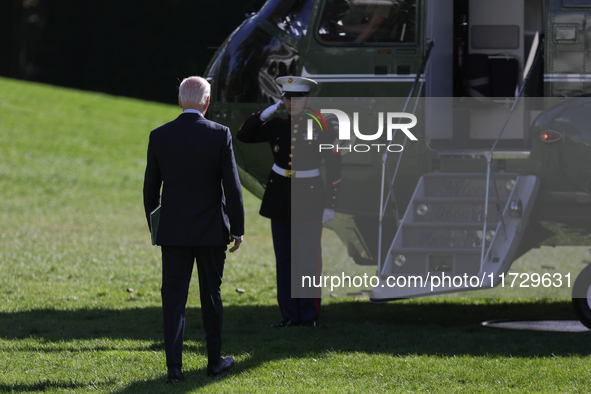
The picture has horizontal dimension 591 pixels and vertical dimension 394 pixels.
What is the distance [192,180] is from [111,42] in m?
28.1

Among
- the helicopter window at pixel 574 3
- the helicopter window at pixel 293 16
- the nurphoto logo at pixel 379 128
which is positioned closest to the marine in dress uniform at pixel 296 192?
the nurphoto logo at pixel 379 128

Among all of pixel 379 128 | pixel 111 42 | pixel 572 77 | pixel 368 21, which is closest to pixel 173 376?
pixel 379 128

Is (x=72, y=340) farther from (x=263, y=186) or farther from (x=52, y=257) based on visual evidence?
(x=52, y=257)

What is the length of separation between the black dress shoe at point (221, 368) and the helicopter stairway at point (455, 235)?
1.16 m

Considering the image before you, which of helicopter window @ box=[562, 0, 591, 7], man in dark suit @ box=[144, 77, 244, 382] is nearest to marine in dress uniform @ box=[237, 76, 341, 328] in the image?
man in dark suit @ box=[144, 77, 244, 382]

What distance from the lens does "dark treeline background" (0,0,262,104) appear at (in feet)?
93.6

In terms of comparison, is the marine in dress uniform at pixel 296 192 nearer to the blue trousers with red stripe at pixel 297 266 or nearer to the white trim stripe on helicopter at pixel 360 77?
the blue trousers with red stripe at pixel 297 266

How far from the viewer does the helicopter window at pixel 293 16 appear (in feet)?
19.6

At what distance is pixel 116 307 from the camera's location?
20.5 feet

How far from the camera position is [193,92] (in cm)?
399

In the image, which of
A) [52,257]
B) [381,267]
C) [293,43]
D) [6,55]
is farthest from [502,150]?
[6,55]

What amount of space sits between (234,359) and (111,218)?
27.0ft

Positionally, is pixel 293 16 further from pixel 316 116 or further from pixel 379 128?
pixel 379 128

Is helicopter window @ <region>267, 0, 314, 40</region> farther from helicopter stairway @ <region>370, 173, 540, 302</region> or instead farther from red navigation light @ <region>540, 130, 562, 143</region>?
red navigation light @ <region>540, 130, 562, 143</region>
